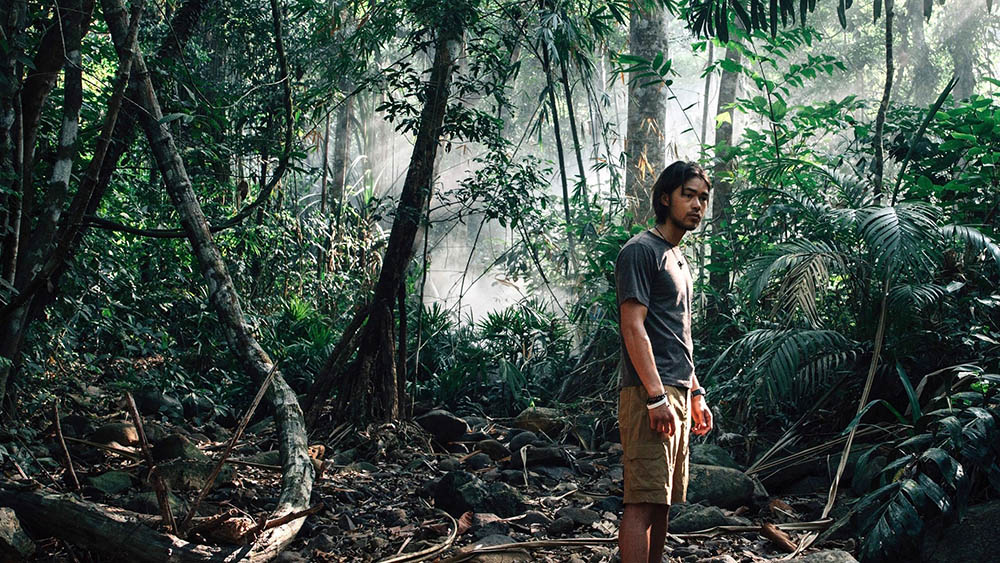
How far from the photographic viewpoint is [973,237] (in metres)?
4.38

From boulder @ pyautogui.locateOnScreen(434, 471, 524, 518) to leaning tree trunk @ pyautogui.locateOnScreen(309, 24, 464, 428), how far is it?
5.12ft

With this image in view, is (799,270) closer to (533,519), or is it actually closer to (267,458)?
(533,519)

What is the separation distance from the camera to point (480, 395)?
7.80 meters

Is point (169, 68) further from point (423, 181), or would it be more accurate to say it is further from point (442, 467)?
point (442, 467)

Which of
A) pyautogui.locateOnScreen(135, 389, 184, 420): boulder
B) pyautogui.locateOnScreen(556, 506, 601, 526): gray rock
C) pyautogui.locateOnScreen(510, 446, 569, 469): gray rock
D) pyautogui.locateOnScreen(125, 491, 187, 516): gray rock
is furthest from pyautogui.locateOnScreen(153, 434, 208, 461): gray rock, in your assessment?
pyautogui.locateOnScreen(556, 506, 601, 526): gray rock

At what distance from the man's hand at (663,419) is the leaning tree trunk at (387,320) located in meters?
3.34

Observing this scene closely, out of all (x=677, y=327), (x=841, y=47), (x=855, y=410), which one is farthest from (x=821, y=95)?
(x=677, y=327)

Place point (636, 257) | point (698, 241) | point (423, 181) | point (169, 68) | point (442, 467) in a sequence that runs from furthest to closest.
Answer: point (698, 241) → point (423, 181) → point (442, 467) → point (169, 68) → point (636, 257)

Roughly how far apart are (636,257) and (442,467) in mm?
3045

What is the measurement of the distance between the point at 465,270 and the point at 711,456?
7.79 feet

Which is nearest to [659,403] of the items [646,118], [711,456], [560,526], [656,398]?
[656,398]

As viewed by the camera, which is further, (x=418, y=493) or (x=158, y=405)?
(x=158, y=405)

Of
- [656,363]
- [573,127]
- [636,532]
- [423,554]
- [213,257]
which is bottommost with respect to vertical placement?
[423,554]

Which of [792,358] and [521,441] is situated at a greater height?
[792,358]
